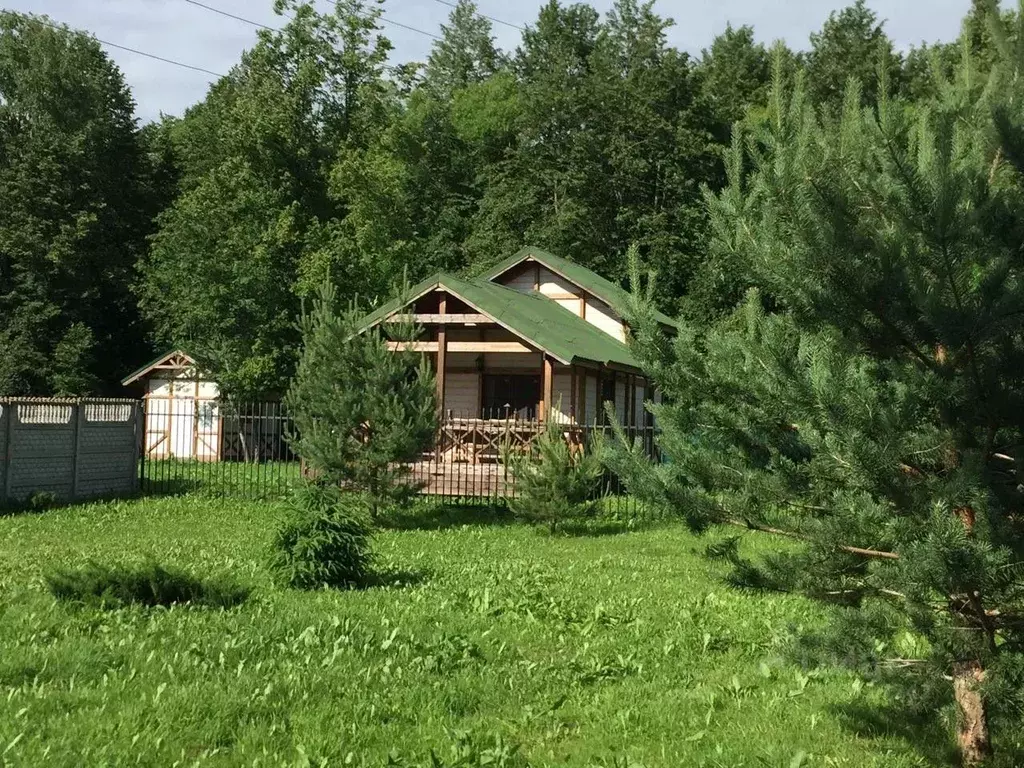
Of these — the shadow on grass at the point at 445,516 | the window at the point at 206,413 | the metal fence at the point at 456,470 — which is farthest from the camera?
the window at the point at 206,413

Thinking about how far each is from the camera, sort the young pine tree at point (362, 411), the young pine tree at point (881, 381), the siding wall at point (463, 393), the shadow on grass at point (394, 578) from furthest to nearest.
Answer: the siding wall at point (463, 393)
the young pine tree at point (362, 411)
the shadow on grass at point (394, 578)
the young pine tree at point (881, 381)

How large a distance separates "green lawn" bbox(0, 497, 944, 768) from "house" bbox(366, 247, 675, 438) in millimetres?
6953

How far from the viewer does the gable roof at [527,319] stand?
61.3ft

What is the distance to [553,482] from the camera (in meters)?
14.2

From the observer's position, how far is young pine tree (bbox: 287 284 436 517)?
14180mm

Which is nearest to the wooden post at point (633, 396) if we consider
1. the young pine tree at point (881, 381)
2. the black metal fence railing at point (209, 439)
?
the black metal fence railing at point (209, 439)

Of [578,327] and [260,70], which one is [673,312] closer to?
[578,327]

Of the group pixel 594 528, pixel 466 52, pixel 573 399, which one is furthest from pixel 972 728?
pixel 466 52

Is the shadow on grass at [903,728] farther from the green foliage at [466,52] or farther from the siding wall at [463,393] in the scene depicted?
the green foliage at [466,52]

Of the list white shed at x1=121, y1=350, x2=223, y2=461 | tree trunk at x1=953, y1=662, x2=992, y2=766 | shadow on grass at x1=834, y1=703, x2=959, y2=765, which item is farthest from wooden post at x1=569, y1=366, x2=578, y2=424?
tree trunk at x1=953, y1=662, x2=992, y2=766

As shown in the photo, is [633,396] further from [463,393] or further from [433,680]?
[433,680]

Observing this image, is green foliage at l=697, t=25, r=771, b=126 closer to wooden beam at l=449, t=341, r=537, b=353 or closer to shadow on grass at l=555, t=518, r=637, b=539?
wooden beam at l=449, t=341, r=537, b=353

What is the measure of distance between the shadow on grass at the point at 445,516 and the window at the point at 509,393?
7614mm

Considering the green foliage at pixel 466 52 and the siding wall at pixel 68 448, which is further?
the green foliage at pixel 466 52
